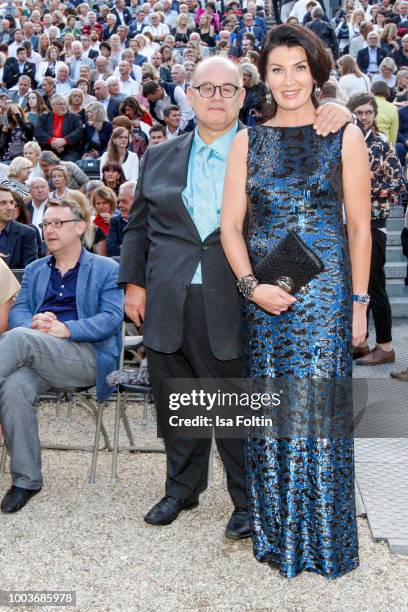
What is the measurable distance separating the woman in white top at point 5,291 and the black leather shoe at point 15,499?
972 mm

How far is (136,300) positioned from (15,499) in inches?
47.6

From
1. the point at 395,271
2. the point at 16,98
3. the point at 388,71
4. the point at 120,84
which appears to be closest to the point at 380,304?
the point at 395,271

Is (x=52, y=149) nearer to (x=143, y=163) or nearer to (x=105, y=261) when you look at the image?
(x=105, y=261)

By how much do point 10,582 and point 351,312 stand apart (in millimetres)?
1752

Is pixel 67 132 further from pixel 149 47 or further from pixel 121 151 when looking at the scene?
pixel 149 47

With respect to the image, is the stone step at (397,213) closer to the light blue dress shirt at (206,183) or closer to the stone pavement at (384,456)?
the stone pavement at (384,456)

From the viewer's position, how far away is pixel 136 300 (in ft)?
13.4

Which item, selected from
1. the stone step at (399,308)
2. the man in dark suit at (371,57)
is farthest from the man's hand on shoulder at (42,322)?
the man in dark suit at (371,57)

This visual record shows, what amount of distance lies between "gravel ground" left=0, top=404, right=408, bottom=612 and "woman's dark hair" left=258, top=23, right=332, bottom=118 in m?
1.98

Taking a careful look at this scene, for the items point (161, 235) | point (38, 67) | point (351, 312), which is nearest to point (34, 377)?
point (161, 235)

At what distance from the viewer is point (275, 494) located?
3488mm

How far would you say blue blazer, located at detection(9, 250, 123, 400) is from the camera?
480cm

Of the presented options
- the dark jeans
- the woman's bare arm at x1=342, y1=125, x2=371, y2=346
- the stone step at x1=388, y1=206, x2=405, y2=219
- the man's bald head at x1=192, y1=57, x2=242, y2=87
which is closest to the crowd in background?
the dark jeans

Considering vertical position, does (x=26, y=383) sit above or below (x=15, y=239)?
below
